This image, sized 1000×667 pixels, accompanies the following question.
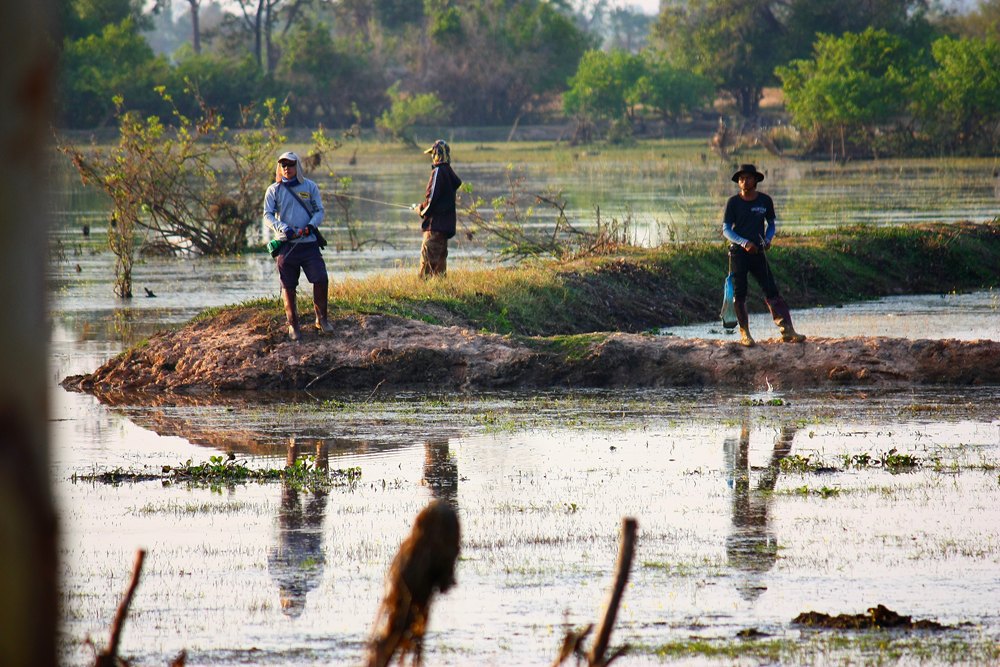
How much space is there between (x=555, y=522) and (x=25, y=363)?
7737 millimetres

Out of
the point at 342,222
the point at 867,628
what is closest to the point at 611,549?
the point at 867,628

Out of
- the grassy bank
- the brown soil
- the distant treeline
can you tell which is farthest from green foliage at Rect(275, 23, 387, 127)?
the brown soil

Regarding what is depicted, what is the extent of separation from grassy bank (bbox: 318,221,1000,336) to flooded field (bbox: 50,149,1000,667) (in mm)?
3182

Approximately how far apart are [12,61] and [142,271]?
2785 cm

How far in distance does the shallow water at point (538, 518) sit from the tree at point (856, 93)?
5221 cm

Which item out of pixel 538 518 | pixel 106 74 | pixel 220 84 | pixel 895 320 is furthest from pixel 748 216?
pixel 220 84

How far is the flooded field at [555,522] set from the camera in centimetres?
681

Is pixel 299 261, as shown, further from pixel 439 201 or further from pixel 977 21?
pixel 977 21

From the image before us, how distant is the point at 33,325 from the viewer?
165 centimetres

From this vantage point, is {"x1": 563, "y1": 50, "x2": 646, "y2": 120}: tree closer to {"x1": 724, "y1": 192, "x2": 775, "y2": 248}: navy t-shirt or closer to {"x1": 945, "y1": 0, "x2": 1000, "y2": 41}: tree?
{"x1": 945, "y1": 0, "x2": 1000, "y2": 41}: tree

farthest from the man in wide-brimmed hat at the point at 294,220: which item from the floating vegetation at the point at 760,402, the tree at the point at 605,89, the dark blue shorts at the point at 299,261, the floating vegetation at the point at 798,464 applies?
the tree at the point at 605,89

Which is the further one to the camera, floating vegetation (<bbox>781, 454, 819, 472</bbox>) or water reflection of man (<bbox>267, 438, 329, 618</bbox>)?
floating vegetation (<bbox>781, 454, 819, 472</bbox>)

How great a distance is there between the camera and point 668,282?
21688mm

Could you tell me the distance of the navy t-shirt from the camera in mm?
14352
